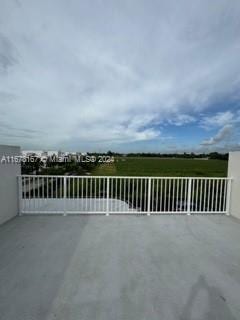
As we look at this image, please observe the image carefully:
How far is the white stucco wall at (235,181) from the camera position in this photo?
445 cm

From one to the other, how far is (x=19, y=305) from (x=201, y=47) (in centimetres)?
639

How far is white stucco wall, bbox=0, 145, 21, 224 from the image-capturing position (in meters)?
3.73

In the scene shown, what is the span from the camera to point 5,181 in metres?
3.85

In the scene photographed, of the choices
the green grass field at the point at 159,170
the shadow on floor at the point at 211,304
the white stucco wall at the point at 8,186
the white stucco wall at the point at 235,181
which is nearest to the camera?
the shadow on floor at the point at 211,304

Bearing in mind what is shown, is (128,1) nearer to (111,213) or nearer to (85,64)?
(85,64)

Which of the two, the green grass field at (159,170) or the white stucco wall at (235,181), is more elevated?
the white stucco wall at (235,181)

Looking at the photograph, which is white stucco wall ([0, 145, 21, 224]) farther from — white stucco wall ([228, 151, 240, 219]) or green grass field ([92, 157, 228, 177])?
green grass field ([92, 157, 228, 177])

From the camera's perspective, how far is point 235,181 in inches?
179

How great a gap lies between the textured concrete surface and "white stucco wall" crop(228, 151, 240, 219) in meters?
0.86

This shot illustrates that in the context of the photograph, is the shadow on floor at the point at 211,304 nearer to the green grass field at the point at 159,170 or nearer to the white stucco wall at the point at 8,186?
the white stucco wall at the point at 8,186

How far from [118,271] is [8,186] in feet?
10.1

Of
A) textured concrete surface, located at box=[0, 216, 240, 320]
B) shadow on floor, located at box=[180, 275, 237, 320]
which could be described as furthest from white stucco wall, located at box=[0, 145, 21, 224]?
shadow on floor, located at box=[180, 275, 237, 320]

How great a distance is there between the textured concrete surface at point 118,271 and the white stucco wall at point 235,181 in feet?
2.82

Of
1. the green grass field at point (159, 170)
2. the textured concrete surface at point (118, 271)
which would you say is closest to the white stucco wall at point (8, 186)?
the textured concrete surface at point (118, 271)
